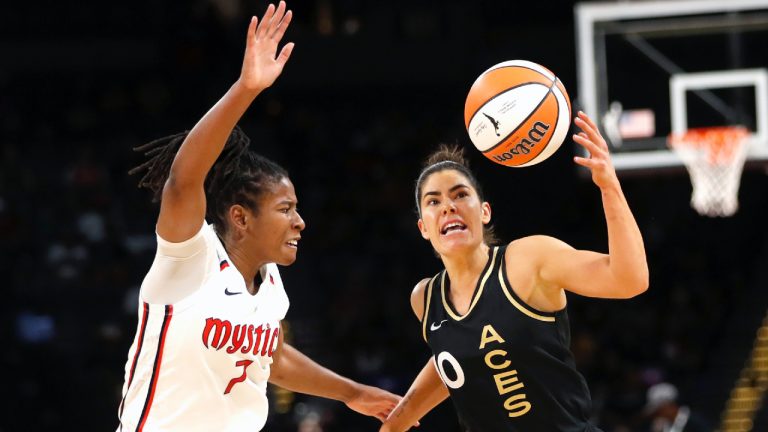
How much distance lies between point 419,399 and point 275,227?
41.8 inches

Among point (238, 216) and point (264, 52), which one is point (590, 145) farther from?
point (238, 216)

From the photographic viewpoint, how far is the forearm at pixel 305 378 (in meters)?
4.69

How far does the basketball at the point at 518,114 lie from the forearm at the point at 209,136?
1273 mm

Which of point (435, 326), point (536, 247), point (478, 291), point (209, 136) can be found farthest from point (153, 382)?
point (536, 247)

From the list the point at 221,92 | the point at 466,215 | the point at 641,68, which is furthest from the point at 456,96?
the point at 466,215

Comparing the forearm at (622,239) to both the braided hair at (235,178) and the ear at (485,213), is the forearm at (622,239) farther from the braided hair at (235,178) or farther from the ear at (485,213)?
the braided hair at (235,178)

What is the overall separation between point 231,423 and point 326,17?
1203cm

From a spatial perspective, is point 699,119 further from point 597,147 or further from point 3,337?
point 3,337

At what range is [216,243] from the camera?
3.92 metres

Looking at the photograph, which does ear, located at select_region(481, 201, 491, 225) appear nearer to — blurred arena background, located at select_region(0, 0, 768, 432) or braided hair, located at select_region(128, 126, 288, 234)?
braided hair, located at select_region(128, 126, 288, 234)

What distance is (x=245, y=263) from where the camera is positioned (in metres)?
4.16

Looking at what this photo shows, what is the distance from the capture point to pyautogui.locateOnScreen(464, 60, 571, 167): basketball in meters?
4.38

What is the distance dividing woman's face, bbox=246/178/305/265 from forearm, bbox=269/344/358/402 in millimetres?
646

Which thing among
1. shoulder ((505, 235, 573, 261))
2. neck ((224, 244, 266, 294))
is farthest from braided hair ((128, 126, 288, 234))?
shoulder ((505, 235, 573, 261))
